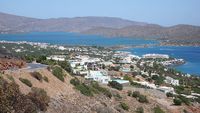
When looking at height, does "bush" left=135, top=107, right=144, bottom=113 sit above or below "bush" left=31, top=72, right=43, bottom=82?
below

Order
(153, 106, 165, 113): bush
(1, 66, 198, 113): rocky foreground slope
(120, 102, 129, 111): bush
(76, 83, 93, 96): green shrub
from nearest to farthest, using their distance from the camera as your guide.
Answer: (1, 66, 198, 113): rocky foreground slope < (76, 83, 93, 96): green shrub < (120, 102, 129, 111): bush < (153, 106, 165, 113): bush

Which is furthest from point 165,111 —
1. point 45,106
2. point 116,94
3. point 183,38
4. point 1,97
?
point 183,38

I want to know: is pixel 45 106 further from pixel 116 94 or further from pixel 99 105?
pixel 116 94

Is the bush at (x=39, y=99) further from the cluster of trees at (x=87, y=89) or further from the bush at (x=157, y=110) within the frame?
the bush at (x=157, y=110)

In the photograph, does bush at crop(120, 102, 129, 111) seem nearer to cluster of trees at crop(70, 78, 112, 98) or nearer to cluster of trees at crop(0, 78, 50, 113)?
cluster of trees at crop(70, 78, 112, 98)

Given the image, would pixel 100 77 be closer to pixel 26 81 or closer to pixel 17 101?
pixel 26 81

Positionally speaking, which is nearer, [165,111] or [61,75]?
[61,75]

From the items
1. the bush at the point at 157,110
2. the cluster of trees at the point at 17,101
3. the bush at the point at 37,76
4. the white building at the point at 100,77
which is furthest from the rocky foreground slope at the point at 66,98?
the white building at the point at 100,77

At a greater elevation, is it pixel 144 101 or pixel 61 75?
pixel 61 75

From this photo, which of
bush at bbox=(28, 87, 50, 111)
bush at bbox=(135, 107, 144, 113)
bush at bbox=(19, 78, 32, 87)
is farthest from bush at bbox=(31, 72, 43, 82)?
bush at bbox=(135, 107, 144, 113)
